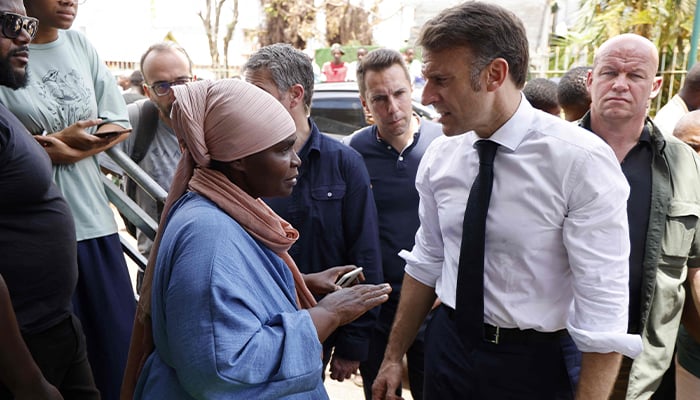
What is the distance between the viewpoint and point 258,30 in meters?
19.7

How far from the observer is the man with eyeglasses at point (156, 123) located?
3412 mm

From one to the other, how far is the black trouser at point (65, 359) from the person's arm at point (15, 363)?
1.26 feet

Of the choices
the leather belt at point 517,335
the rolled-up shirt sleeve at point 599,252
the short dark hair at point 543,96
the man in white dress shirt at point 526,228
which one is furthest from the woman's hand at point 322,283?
the short dark hair at point 543,96

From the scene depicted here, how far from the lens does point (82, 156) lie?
254cm

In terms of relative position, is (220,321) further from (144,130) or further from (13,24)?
(144,130)

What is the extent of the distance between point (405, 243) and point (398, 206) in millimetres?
194

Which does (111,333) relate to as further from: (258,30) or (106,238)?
(258,30)

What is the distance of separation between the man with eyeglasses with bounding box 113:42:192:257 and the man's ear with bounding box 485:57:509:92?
6.98 ft

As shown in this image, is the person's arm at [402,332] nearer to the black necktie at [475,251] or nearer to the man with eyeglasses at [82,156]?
the black necktie at [475,251]

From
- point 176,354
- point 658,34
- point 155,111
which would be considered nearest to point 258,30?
point 658,34

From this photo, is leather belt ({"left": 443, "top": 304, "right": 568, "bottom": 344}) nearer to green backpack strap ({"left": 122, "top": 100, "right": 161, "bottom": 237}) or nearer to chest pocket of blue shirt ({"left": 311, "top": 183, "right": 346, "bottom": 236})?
chest pocket of blue shirt ({"left": 311, "top": 183, "right": 346, "bottom": 236})

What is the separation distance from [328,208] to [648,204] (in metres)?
1.39

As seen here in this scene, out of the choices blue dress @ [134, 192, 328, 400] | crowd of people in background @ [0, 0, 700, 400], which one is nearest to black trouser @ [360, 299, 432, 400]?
crowd of people in background @ [0, 0, 700, 400]

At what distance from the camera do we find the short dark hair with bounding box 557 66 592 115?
3781 mm
